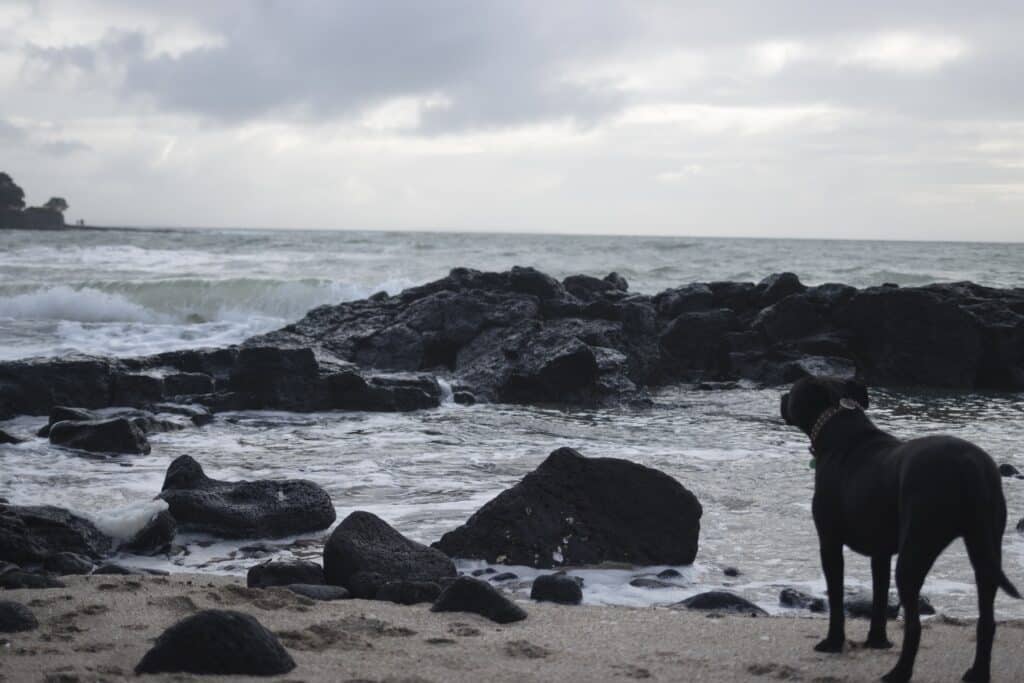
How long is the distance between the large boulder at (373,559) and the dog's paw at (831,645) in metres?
2.15

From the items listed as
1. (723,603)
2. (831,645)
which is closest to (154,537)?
(723,603)

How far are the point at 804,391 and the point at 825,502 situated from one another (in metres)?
0.54

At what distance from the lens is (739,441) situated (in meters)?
11.2

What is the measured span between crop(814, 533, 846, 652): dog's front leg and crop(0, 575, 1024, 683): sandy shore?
3.4 inches

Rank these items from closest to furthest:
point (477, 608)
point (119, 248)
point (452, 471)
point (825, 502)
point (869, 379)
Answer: point (825, 502) < point (477, 608) < point (452, 471) < point (869, 379) < point (119, 248)

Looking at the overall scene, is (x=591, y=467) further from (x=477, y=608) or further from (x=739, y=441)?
(x=739, y=441)

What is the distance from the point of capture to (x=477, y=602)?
5250 millimetres

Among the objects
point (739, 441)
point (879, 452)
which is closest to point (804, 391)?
point (879, 452)

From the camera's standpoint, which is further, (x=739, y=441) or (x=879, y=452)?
(x=739, y=441)

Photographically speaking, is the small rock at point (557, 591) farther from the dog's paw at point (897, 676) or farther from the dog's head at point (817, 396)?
the dog's paw at point (897, 676)

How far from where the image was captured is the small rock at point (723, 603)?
5578 millimetres

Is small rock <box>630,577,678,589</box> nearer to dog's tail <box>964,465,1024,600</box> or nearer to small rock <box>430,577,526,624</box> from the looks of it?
small rock <box>430,577,526,624</box>

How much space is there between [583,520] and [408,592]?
159 cm

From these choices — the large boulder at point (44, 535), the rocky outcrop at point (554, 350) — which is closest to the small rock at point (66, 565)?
the large boulder at point (44, 535)
